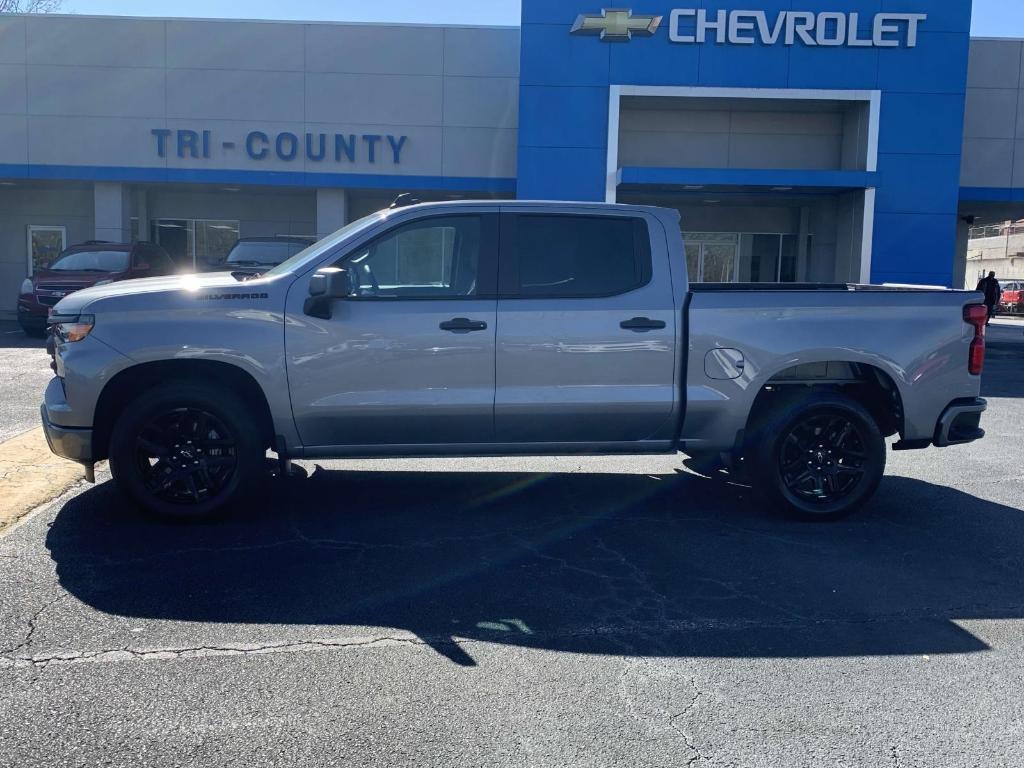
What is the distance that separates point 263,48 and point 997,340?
1906 centimetres

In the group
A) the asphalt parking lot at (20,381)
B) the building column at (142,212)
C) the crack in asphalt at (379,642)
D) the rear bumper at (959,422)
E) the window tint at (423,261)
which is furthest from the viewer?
the building column at (142,212)

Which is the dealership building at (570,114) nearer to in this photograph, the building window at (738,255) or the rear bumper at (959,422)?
the building window at (738,255)

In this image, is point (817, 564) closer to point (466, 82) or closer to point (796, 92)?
point (796, 92)

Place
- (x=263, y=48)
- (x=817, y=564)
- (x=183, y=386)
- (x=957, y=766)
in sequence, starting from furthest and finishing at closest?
(x=263, y=48) < (x=183, y=386) < (x=817, y=564) < (x=957, y=766)

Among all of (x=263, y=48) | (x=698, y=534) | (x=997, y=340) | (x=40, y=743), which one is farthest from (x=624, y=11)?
(x=40, y=743)

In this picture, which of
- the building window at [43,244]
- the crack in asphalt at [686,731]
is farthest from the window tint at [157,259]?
the crack in asphalt at [686,731]

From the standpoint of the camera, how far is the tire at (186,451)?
5918 millimetres

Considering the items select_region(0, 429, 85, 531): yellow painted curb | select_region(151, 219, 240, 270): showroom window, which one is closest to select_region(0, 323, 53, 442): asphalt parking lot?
select_region(0, 429, 85, 531): yellow painted curb

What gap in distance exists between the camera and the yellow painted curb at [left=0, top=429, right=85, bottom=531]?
6426mm

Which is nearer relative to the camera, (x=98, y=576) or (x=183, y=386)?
(x=98, y=576)

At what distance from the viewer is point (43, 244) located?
2561 cm

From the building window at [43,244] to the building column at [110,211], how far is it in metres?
2.94

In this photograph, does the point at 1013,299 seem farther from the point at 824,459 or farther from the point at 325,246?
the point at 325,246

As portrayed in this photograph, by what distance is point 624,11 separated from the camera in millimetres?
19906
